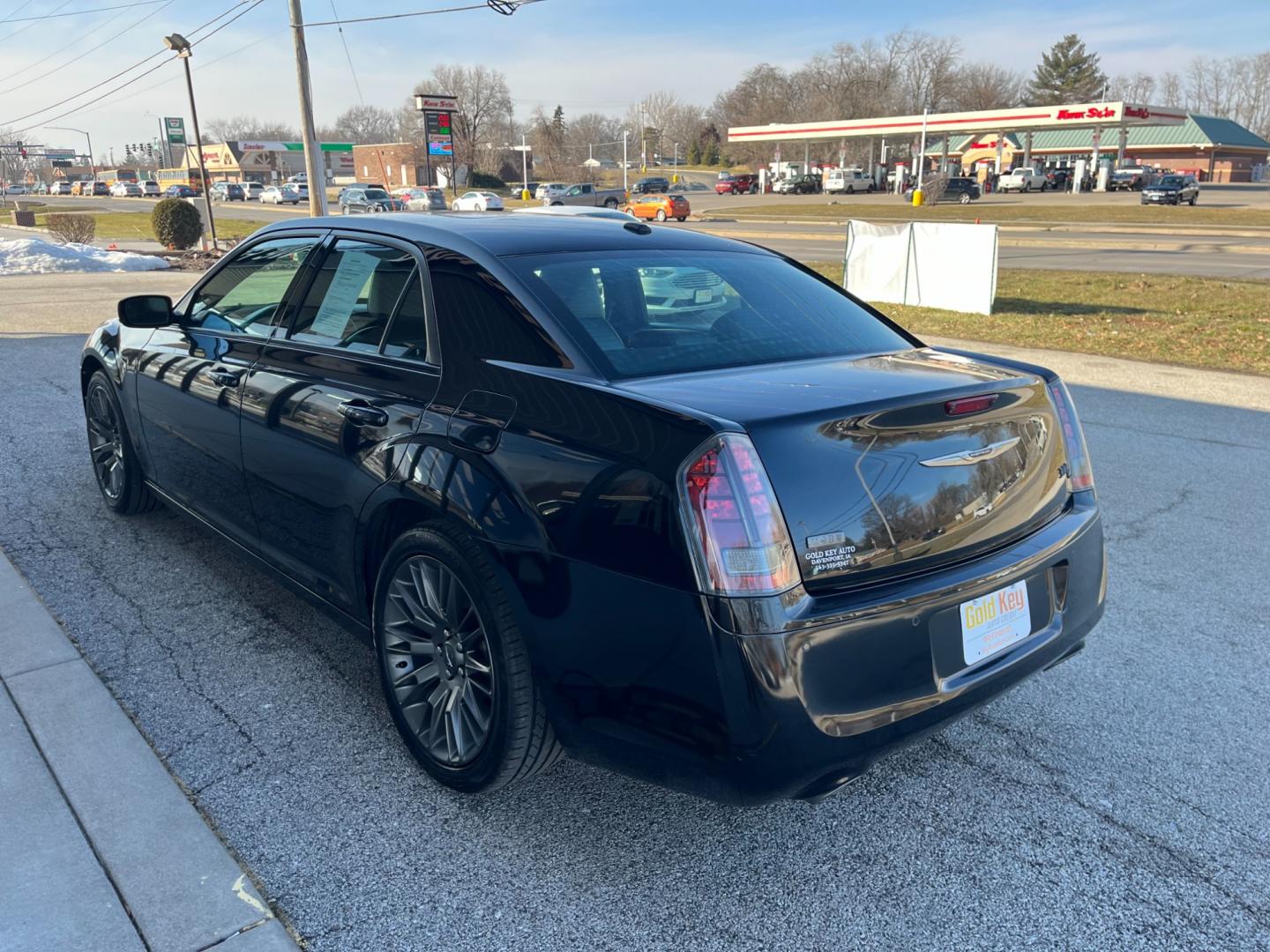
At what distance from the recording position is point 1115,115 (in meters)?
60.5

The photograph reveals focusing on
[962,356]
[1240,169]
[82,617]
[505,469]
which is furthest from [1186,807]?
[1240,169]

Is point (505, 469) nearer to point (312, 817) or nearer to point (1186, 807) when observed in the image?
point (312, 817)

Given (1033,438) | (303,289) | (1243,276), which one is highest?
(303,289)

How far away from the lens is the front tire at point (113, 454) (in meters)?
5.04

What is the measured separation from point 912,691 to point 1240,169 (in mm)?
96186

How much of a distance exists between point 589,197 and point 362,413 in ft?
160

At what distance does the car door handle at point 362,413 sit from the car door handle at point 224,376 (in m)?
0.85

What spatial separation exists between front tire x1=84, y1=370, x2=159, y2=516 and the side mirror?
0.71 metres

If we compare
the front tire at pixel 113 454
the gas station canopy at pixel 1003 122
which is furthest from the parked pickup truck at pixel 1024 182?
the front tire at pixel 113 454

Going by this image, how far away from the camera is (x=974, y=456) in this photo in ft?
8.43

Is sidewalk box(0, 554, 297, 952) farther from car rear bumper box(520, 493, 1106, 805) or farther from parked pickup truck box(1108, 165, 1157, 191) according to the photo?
parked pickup truck box(1108, 165, 1157, 191)

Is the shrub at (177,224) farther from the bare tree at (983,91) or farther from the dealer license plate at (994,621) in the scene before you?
the bare tree at (983,91)

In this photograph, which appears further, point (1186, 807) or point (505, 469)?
point (1186, 807)

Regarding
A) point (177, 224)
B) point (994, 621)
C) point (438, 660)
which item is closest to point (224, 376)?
point (438, 660)
